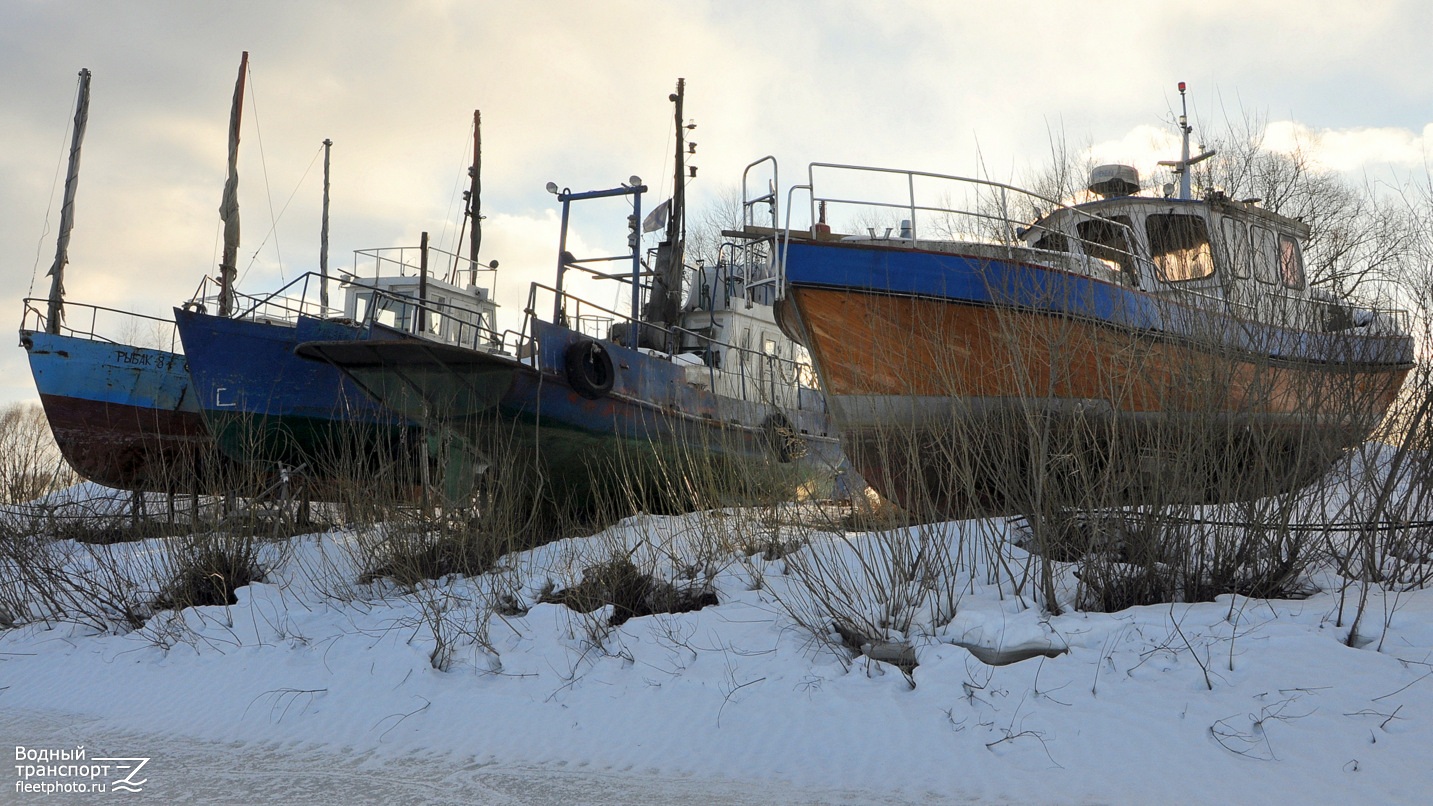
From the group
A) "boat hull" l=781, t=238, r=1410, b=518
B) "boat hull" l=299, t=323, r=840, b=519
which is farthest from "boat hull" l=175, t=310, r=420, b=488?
"boat hull" l=781, t=238, r=1410, b=518

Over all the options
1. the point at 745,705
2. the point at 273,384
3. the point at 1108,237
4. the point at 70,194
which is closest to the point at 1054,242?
the point at 1108,237

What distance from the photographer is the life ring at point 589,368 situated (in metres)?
11.1

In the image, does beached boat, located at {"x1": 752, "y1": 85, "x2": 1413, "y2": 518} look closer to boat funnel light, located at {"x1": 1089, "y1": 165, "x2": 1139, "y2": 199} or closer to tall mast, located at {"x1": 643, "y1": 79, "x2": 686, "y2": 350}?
boat funnel light, located at {"x1": 1089, "y1": 165, "x2": 1139, "y2": 199}

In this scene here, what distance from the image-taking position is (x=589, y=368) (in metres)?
11.3

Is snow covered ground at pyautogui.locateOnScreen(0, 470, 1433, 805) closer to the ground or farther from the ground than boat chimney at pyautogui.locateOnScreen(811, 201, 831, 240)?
closer to the ground

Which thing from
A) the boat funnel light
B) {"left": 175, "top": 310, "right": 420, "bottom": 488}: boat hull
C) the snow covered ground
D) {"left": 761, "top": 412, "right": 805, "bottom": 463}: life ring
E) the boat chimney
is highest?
the boat funnel light

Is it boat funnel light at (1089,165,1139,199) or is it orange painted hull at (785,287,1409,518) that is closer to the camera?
orange painted hull at (785,287,1409,518)

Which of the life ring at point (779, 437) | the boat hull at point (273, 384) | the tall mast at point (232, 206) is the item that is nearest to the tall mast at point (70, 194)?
the tall mast at point (232, 206)

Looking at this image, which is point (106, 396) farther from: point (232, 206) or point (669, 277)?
point (669, 277)

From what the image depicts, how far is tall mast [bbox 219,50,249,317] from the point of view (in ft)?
56.0

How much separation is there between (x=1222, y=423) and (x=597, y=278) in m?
10.5

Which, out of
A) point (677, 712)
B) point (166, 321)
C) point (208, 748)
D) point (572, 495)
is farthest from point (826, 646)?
point (166, 321)

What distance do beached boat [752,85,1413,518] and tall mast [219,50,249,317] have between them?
39.9ft

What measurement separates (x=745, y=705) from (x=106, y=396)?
12679 mm
